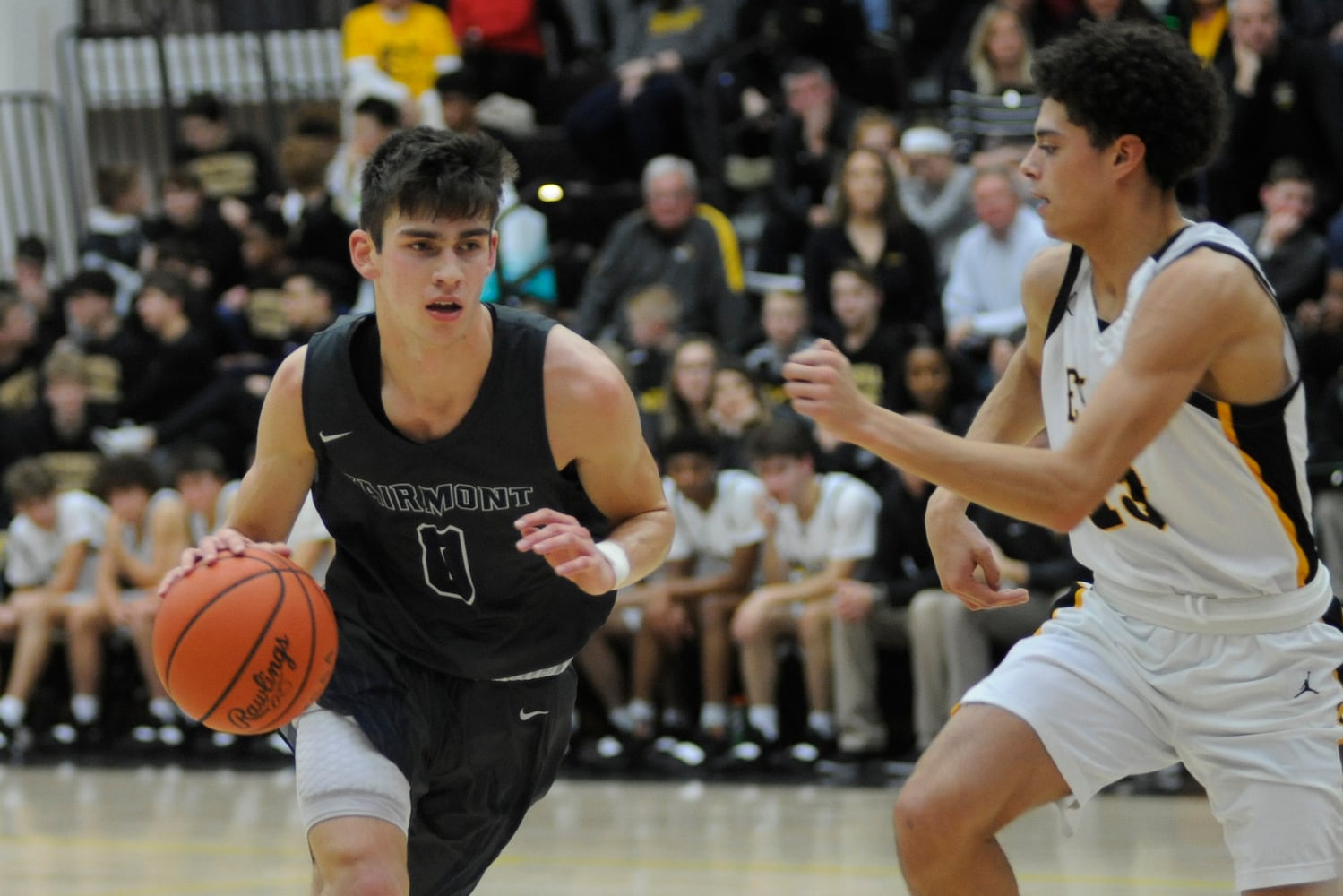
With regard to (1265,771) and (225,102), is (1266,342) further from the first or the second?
(225,102)

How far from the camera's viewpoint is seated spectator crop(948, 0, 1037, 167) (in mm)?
9914

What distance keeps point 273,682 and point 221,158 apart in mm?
9611

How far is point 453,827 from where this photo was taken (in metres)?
4.03

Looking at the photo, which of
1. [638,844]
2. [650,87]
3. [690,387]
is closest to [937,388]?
[690,387]

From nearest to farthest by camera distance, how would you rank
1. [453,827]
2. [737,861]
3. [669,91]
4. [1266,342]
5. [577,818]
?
[1266,342] → [453,827] → [737,861] → [577,818] → [669,91]

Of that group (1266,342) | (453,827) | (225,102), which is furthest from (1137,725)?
(225,102)

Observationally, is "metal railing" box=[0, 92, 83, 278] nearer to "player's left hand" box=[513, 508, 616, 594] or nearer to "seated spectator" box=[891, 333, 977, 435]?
"seated spectator" box=[891, 333, 977, 435]

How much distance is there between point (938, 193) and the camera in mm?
10094

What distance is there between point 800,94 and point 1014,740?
7.25m

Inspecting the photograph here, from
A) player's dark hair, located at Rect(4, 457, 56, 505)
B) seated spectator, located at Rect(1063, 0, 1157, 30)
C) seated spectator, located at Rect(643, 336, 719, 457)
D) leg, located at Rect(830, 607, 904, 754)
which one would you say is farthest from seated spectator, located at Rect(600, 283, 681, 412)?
player's dark hair, located at Rect(4, 457, 56, 505)

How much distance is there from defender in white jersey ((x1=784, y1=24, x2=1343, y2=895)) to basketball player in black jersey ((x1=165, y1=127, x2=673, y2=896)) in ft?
2.80

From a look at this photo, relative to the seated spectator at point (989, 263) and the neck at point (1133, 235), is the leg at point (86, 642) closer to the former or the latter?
the seated spectator at point (989, 263)

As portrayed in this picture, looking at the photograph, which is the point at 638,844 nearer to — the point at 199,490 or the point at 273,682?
the point at 273,682

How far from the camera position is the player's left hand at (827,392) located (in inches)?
124
